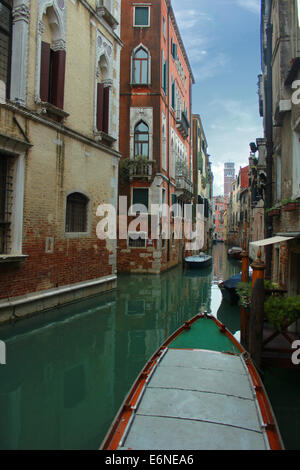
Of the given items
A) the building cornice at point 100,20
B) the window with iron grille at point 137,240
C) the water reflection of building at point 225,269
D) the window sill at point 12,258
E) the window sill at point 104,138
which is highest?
the building cornice at point 100,20

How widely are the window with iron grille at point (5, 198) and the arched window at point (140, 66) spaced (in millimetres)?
12116

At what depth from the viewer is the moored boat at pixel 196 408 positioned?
278 centimetres

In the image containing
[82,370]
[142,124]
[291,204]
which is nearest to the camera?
[82,370]

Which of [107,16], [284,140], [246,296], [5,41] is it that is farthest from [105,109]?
[246,296]

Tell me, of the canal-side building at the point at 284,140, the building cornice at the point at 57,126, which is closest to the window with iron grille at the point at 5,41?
the building cornice at the point at 57,126

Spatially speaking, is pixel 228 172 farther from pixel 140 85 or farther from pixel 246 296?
pixel 246 296

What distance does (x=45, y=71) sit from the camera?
8.41 meters

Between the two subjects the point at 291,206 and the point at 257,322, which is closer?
the point at 257,322

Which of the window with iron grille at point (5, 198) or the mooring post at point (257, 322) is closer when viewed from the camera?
the mooring post at point (257, 322)

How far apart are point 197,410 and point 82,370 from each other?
A: 110 inches

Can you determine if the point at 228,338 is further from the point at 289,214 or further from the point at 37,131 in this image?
the point at 37,131

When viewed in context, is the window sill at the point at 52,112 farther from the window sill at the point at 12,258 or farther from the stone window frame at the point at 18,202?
the window sill at the point at 12,258

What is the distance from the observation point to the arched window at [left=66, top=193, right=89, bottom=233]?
9.69 metres

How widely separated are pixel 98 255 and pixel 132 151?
327 inches
